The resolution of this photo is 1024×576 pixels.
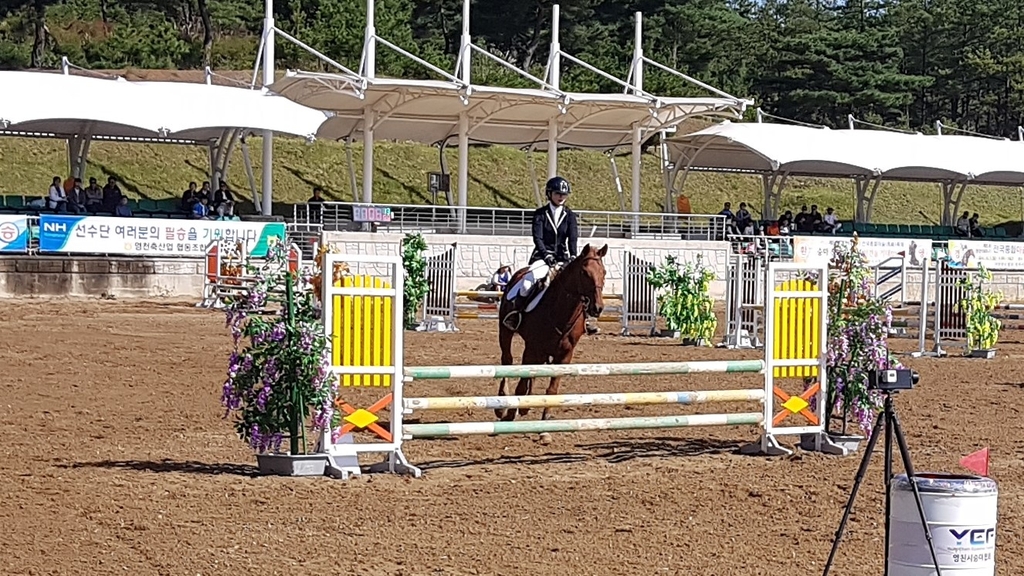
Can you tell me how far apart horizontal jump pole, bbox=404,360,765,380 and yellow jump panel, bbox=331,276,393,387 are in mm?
267

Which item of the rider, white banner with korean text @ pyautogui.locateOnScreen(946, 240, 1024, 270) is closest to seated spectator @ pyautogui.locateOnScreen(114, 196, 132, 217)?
the rider

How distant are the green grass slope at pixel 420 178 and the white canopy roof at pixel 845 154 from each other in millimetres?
5624

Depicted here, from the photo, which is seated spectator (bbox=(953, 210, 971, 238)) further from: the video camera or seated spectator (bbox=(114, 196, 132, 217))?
the video camera

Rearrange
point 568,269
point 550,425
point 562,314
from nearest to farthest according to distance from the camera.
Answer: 1. point 550,425
2. point 568,269
3. point 562,314

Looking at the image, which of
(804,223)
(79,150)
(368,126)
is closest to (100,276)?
(79,150)

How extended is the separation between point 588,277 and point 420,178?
40.7 m

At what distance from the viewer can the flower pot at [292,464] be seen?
34.2 feet

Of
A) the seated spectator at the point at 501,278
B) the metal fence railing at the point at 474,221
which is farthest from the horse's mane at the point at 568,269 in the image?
the metal fence railing at the point at 474,221

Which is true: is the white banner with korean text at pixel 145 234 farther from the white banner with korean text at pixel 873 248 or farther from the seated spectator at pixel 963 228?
the seated spectator at pixel 963 228

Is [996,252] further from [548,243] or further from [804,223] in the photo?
[548,243]

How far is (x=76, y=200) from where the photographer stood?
104ft

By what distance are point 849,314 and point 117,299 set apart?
20219 mm

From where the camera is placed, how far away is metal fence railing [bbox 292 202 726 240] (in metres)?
36.1

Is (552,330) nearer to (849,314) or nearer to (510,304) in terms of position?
(510,304)
